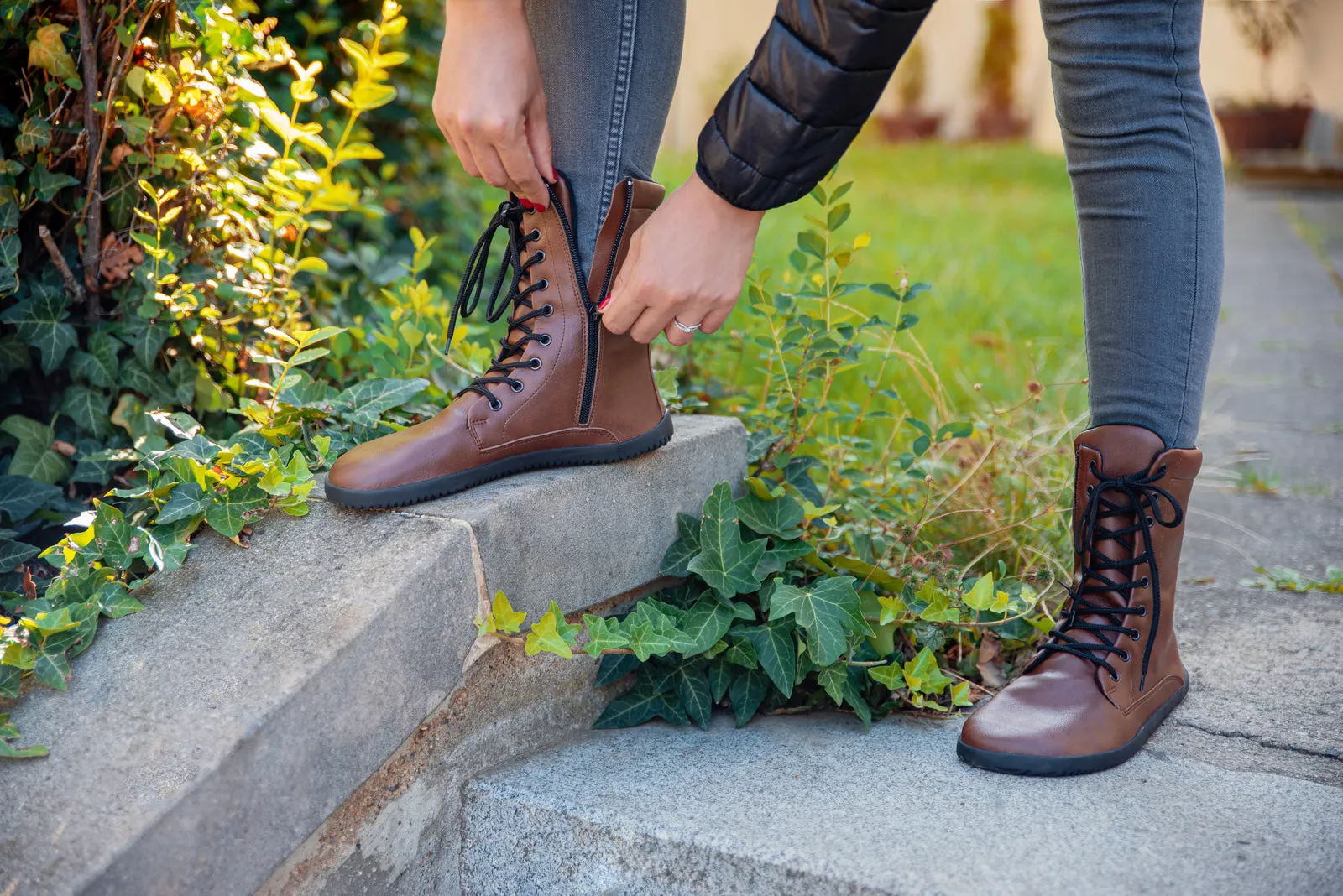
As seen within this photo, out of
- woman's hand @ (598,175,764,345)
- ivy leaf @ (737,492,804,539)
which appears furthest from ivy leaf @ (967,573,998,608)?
woman's hand @ (598,175,764,345)

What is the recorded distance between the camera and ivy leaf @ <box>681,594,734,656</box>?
117cm

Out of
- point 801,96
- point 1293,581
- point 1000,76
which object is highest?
point 1000,76

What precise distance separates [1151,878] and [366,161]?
231 centimetres

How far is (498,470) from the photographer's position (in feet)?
3.82

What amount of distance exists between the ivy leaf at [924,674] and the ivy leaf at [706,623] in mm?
215

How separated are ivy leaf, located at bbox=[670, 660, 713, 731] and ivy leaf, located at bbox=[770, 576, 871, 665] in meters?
0.13

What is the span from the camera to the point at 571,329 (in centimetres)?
119

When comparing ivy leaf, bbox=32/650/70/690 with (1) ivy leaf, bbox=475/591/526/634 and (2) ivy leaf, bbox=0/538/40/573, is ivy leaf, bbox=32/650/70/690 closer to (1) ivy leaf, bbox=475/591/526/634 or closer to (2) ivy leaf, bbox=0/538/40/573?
(2) ivy leaf, bbox=0/538/40/573

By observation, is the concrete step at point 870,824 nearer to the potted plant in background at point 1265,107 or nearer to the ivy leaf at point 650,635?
the ivy leaf at point 650,635

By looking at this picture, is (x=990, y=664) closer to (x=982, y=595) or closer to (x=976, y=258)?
(x=982, y=595)

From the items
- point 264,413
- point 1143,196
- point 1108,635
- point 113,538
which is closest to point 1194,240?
point 1143,196

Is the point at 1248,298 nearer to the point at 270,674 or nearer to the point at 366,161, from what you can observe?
the point at 366,161

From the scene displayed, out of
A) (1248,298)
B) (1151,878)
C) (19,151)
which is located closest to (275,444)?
(19,151)

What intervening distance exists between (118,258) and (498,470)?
0.63 meters
